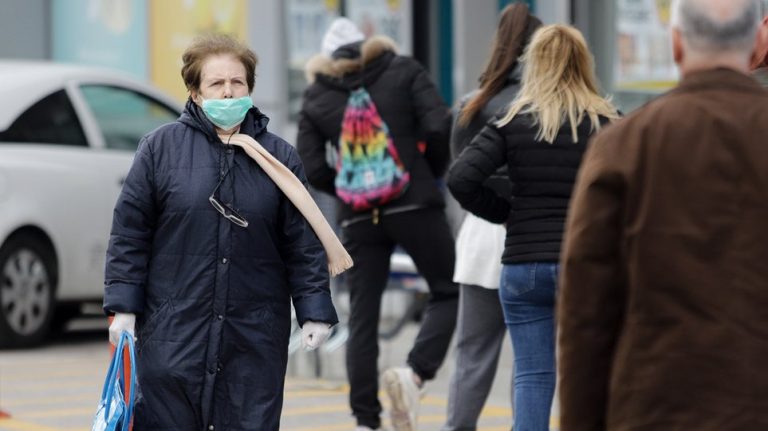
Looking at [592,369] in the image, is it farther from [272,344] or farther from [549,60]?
[549,60]

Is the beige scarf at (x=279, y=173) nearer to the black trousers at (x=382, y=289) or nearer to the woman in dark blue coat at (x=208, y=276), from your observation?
the woman in dark blue coat at (x=208, y=276)

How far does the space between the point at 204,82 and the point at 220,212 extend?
0.41 m

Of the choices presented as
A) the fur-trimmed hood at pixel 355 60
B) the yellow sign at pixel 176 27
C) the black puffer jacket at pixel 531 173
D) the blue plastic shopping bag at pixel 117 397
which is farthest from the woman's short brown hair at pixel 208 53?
the yellow sign at pixel 176 27

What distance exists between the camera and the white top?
6.50 metres

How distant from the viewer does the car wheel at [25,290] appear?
1045 centimetres

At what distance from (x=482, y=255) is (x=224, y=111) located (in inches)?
71.8

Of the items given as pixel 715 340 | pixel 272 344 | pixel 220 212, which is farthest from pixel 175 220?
pixel 715 340

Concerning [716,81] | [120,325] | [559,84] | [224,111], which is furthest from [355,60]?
[716,81]

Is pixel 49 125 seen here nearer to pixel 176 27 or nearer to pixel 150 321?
pixel 176 27

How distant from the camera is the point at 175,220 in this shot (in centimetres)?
→ 493

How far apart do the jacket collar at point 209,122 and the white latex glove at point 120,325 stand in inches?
22.0

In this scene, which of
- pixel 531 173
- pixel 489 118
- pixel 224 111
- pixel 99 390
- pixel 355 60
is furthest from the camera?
pixel 99 390

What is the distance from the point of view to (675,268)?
3.04 m

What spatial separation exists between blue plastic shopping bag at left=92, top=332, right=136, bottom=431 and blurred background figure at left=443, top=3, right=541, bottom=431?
6.46 ft
